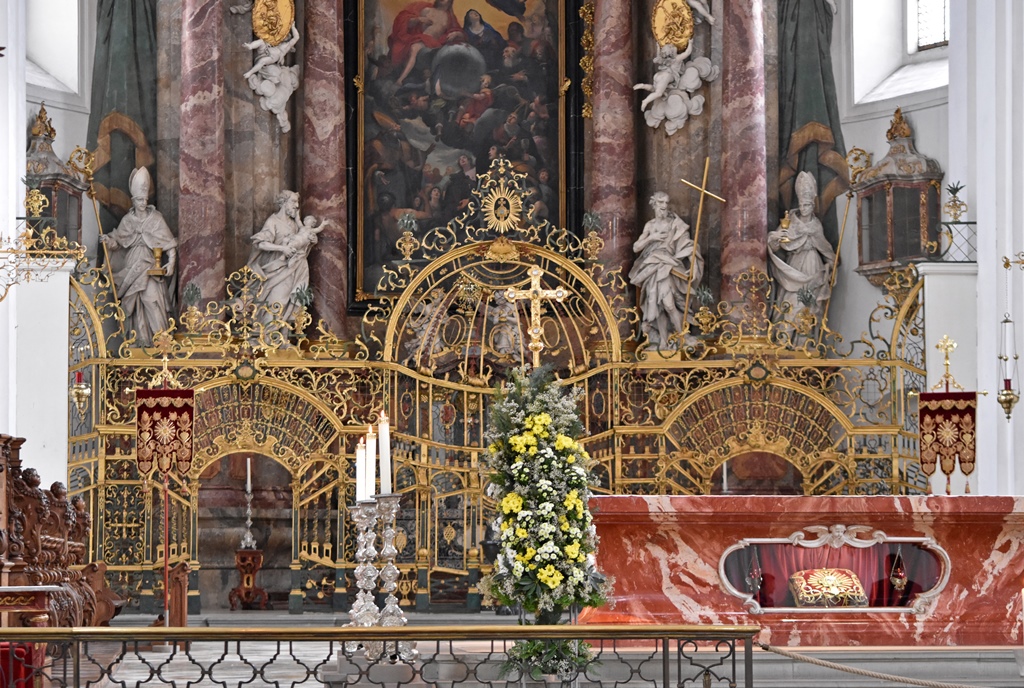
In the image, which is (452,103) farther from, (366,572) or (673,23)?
(366,572)

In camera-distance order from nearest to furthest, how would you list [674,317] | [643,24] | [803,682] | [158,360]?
[803,682]
[158,360]
[674,317]
[643,24]

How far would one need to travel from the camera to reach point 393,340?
17.8 m

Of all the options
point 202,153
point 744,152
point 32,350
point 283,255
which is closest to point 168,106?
point 202,153

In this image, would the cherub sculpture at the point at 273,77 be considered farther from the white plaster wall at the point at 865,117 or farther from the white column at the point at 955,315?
the white column at the point at 955,315

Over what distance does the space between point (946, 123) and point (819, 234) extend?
6.74ft

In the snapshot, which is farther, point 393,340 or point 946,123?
point 946,123

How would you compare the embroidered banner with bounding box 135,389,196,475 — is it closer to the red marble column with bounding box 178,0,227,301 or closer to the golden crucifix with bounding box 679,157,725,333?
the red marble column with bounding box 178,0,227,301

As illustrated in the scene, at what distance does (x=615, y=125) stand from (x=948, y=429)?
6.96m

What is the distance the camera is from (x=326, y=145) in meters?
21.5

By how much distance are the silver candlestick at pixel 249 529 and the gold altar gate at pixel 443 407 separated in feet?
2.18

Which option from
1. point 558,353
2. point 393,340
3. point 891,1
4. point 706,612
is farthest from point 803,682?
point 891,1

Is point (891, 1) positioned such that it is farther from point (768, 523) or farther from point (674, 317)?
point (768, 523)

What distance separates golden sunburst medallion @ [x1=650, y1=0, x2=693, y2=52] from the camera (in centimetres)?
2155

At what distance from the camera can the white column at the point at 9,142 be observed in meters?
16.7
